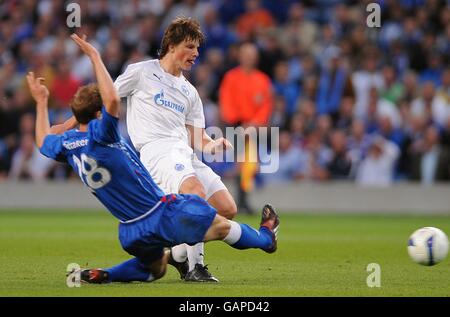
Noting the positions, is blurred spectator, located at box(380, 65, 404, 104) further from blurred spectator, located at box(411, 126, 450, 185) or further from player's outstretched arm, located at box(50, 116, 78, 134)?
player's outstretched arm, located at box(50, 116, 78, 134)

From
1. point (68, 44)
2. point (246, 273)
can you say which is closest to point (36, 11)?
point (68, 44)

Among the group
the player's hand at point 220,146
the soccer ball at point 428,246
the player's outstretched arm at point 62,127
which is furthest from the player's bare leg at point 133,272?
the soccer ball at point 428,246

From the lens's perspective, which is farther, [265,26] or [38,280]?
[265,26]

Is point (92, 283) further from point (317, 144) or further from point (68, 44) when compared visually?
point (68, 44)

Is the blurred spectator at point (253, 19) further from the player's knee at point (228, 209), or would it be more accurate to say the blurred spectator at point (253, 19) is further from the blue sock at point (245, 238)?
the blue sock at point (245, 238)

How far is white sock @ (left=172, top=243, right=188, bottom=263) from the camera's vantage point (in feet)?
29.2

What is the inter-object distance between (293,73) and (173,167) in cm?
→ 1247

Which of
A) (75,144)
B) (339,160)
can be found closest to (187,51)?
(75,144)

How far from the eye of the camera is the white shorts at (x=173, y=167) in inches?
352

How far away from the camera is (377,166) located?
18812 mm

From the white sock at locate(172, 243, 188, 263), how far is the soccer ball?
210 cm
